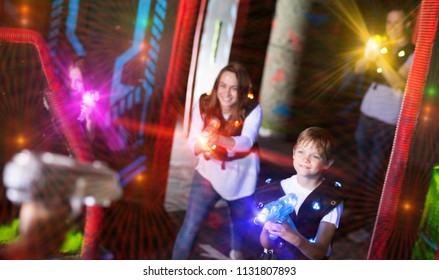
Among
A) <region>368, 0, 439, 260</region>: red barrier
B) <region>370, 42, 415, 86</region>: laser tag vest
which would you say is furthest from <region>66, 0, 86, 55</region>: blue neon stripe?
<region>370, 42, 415, 86</region>: laser tag vest

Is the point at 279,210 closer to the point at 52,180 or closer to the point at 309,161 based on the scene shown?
the point at 309,161

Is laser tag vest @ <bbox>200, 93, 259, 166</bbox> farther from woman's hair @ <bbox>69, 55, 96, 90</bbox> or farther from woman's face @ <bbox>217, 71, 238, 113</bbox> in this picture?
woman's hair @ <bbox>69, 55, 96, 90</bbox>

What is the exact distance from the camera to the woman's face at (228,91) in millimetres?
1828

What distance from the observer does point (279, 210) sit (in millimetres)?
1663

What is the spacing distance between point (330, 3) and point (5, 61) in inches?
83.9

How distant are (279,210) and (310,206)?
0.11m

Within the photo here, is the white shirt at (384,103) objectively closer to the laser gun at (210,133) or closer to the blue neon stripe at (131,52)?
the laser gun at (210,133)

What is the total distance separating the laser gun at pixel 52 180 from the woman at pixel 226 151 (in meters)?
0.43

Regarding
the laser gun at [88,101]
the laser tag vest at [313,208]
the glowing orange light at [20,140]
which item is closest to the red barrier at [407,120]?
the laser tag vest at [313,208]

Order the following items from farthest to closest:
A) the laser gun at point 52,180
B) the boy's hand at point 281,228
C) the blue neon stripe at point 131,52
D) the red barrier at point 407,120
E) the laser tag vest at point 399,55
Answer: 1. the laser tag vest at point 399,55
2. the blue neon stripe at point 131,52
3. the laser gun at point 52,180
4. the red barrier at point 407,120
5. the boy's hand at point 281,228

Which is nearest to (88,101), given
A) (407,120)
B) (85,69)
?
(85,69)

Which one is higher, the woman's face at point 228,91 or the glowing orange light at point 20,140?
the woman's face at point 228,91
